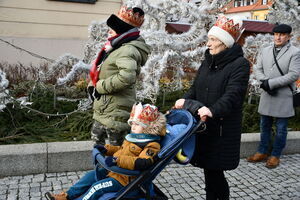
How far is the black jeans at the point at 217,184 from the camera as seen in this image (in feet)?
10.4

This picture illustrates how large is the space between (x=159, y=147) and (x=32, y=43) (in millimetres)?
7007

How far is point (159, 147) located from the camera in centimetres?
273

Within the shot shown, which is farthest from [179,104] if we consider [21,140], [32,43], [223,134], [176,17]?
[32,43]

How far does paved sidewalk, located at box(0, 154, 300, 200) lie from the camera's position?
12.8 feet

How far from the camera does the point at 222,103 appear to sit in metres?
2.79

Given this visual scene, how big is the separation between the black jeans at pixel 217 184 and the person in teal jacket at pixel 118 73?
923mm

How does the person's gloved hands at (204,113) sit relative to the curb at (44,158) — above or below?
above

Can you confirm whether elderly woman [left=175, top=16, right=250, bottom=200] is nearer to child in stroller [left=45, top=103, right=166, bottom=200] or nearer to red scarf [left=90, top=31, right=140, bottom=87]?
child in stroller [left=45, top=103, right=166, bottom=200]

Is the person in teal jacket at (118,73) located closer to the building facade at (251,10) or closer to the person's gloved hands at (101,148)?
the person's gloved hands at (101,148)

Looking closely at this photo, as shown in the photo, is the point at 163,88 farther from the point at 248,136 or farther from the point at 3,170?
the point at 3,170

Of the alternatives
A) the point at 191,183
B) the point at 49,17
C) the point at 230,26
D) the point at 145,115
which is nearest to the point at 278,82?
the point at 191,183

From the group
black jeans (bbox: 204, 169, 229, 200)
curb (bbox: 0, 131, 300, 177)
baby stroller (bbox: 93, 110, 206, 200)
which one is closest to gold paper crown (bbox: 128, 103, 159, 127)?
baby stroller (bbox: 93, 110, 206, 200)

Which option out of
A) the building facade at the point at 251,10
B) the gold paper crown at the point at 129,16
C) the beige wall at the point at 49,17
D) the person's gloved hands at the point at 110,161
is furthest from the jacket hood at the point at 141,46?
the building facade at the point at 251,10

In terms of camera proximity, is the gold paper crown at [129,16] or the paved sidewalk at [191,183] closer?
the gold paper crown at [129,16]
